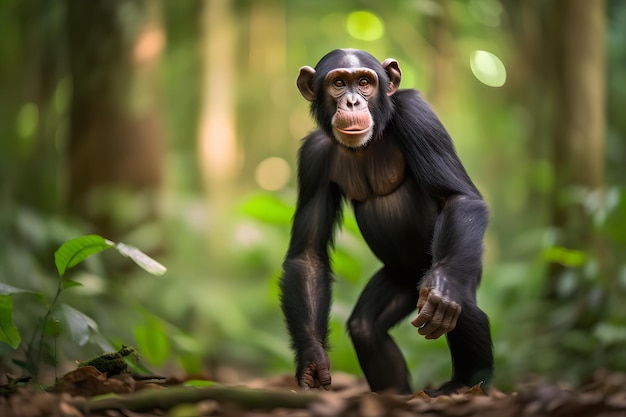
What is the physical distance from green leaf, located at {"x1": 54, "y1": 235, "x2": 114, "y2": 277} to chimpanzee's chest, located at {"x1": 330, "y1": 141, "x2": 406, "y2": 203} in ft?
4.98

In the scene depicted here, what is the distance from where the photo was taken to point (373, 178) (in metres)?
4.74

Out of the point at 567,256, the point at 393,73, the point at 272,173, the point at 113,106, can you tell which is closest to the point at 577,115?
the point at 567,256

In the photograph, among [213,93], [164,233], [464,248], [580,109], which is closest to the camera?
[464,248]

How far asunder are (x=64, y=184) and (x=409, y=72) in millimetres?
7540

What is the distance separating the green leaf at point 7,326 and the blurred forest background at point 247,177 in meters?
0.03

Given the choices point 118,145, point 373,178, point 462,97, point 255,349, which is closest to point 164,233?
point 118,145

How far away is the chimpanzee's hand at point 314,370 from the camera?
4184 millimetres

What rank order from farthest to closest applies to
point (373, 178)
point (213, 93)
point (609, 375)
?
1. point (213, 93)
2. point (609, 375)
3. point (373, 178)

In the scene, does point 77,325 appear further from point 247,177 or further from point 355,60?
point 247,177

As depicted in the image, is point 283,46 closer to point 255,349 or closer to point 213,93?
point 213,93

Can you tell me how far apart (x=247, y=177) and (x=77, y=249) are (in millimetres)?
11649

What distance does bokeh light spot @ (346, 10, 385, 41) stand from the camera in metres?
12.9

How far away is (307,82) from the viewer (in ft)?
15.8

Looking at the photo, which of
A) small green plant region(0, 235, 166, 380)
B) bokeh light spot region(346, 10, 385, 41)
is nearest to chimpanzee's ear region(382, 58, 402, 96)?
small green plant region(0, 235, 166, 380)
